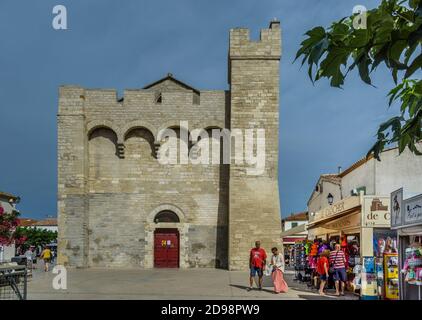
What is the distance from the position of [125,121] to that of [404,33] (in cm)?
2201

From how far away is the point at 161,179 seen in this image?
2384 cm

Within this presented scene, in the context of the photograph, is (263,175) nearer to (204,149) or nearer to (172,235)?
(204,149)

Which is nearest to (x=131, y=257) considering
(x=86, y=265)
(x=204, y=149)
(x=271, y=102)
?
(x=86, y=265)

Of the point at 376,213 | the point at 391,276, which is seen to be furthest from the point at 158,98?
the point at 391,276

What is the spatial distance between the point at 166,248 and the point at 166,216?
1.47 meters

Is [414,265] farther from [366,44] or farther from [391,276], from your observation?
[366,44]

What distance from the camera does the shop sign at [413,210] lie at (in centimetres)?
808

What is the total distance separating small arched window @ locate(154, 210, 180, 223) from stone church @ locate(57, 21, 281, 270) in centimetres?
5

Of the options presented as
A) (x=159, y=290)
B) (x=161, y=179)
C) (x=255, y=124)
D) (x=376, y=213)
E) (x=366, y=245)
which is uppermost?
(x=255, y=124)

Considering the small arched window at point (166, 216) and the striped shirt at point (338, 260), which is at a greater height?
the small arched window at point (166, 216)

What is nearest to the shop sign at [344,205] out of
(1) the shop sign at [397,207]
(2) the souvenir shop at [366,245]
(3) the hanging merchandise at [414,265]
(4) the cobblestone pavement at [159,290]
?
(2) the souvenir shop at [366,245]

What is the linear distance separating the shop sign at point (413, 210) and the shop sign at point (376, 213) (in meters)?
4.50

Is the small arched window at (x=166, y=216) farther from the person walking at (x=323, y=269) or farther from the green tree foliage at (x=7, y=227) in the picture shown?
the person walking at (x=323, y=269)

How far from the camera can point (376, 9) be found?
248 cm
